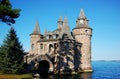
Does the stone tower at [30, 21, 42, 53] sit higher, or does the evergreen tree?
the stone tower at [30, 21, 42, 53]

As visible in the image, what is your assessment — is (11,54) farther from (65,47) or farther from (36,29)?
(36,29)

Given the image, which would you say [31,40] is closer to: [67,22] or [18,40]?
[67,22]

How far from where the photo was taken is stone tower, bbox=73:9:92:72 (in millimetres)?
60062

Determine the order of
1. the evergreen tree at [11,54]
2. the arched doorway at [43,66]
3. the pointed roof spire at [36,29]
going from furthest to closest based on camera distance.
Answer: the pointed roof spire at [36,29] < the arched doorway at [43,66] < the evergreen tree at [11,54]

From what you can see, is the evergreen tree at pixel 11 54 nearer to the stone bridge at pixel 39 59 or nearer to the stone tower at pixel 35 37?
the stone bridge at pixel 39 59

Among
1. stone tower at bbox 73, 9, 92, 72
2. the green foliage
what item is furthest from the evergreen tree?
stone tower at bbox 73, 9, 92, 72

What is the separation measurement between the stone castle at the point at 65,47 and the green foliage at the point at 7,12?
25.2 m

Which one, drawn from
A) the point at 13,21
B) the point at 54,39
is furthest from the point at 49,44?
the point at 13,21

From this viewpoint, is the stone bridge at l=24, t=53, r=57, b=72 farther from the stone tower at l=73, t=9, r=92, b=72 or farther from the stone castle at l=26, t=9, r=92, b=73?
the stone tower at l=73, t=9, r=92, b=72

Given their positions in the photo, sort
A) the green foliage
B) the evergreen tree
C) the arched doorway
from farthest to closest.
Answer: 1. the arched doorway
2. the evergreen tree
3. the green foliage

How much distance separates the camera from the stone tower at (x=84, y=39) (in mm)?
60062

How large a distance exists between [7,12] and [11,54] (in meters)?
14.6

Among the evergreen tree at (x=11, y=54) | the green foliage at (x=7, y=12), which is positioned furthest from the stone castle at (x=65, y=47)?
the green foliage at (x=7, y=12)

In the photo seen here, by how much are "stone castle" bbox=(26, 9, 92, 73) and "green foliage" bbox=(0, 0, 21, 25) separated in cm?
2518
